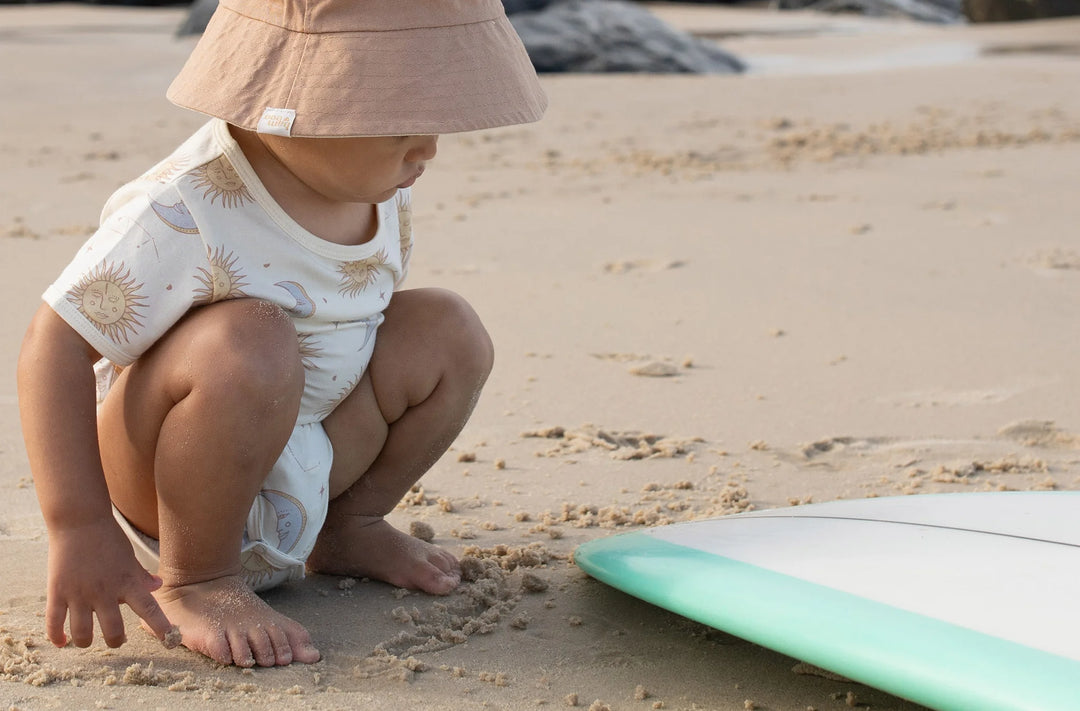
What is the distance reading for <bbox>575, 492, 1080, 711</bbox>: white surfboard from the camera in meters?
1.40

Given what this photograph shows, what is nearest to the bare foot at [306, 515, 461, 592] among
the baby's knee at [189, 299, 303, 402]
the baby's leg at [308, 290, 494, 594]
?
the baby's leg at [308, 290, 494, 594]

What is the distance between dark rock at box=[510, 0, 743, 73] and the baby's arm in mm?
7565

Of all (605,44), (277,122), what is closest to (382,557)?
(277,122)

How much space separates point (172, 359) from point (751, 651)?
780 mm

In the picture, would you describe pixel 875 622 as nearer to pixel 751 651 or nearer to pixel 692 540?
pixel 751 651

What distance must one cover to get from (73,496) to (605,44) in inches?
313

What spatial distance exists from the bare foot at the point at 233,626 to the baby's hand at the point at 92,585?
0.24ft

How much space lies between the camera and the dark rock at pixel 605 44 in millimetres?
8992

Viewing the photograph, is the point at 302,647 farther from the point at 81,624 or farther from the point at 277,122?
the point at 277,122

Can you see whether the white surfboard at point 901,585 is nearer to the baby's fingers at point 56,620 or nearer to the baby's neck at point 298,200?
the baby's neck at point 298,200

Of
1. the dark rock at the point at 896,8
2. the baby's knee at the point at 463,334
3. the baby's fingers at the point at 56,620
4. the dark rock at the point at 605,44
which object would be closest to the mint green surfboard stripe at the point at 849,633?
the baby's knee at the point at 463,334

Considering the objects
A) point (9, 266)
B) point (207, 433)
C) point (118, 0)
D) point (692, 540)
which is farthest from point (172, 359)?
Answer: point (118, 0)

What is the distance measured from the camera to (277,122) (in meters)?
1.51

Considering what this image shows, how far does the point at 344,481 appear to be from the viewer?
188 cm
